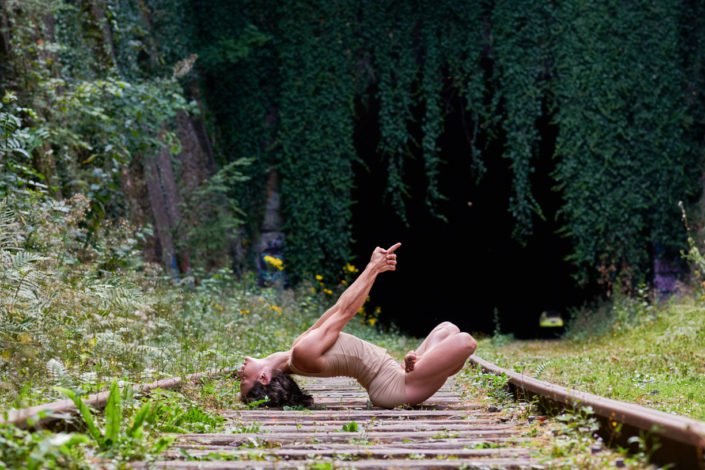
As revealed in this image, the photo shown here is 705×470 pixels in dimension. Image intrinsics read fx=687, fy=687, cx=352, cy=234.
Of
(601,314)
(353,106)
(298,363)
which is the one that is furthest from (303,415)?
(353,106)

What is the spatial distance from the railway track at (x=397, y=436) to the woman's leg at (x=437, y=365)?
0.55 feet

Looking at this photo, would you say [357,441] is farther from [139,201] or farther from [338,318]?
[139,201]

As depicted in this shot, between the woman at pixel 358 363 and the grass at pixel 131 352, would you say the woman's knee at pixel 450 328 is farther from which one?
the grass at pixel 131 352

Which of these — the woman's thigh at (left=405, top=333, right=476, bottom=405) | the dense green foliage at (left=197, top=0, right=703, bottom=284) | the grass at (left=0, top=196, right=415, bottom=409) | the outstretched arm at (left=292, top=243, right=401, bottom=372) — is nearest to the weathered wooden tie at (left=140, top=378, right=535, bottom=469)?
the woman's thigh at (left=405, top=333, right=476, bottom=405)

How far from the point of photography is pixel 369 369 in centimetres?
471

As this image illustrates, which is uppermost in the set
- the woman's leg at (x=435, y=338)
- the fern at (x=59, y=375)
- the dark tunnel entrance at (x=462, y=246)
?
the fern at (x=59, y=375)

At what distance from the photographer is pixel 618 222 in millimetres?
13805

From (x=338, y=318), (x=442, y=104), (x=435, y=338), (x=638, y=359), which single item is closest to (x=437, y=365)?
(x=435, y=338)

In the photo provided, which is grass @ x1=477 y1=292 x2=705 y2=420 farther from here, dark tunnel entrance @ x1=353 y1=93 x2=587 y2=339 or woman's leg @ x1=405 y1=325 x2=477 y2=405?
dark tunnel entrance @ x1=353 y1=93 x2=587 y2=339

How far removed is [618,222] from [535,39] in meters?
4.09

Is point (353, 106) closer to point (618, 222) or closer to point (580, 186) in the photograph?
point (580, 186)

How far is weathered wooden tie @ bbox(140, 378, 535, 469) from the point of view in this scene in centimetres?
271

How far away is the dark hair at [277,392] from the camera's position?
4727 millimetres

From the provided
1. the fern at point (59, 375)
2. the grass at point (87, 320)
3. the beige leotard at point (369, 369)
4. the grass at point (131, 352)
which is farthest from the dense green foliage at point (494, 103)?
the fern at point (59, 375)
